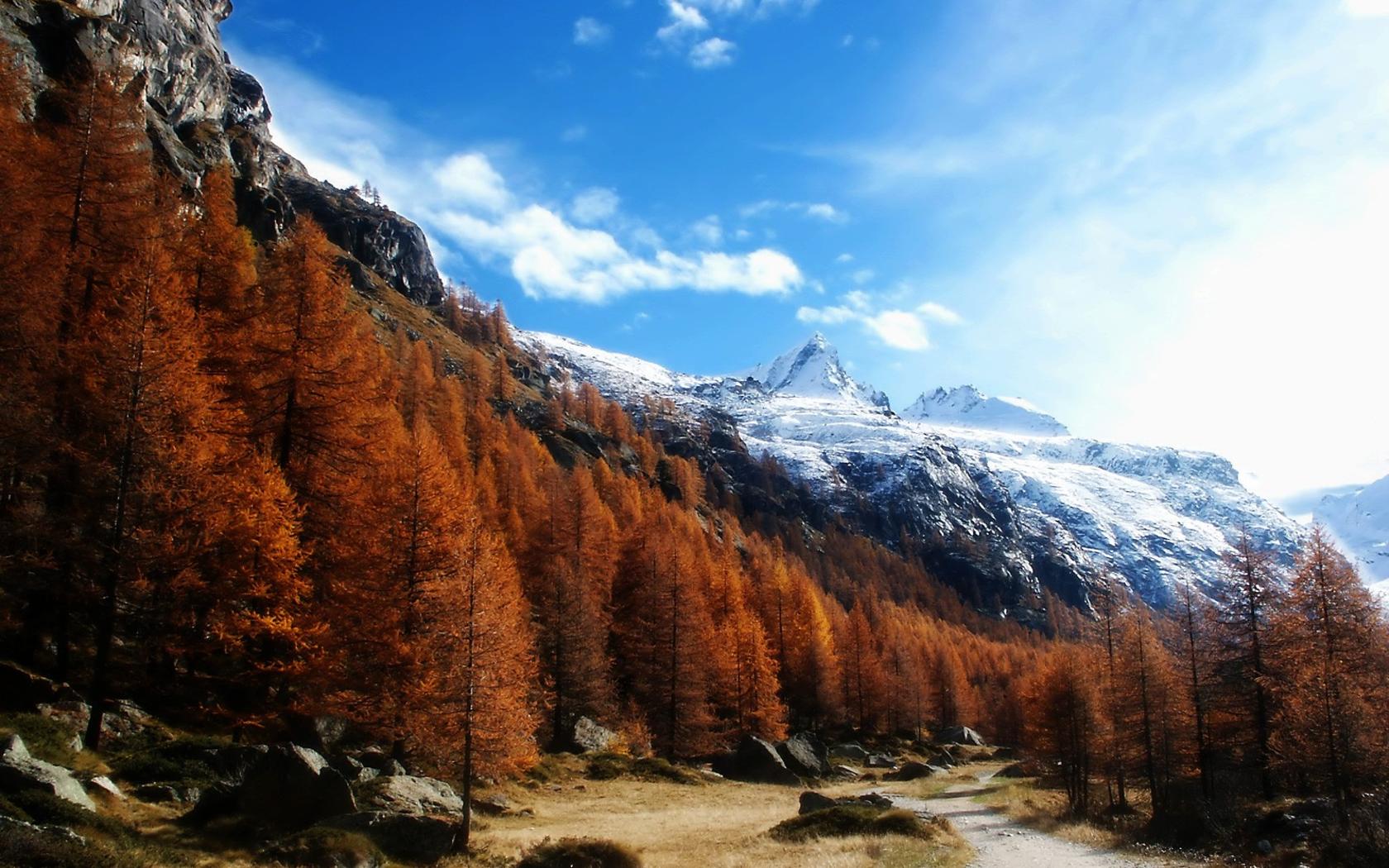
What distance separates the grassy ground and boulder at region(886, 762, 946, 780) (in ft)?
87.0

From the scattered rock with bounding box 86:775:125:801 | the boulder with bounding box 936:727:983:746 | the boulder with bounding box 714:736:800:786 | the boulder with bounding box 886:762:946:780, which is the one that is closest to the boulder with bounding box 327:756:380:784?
the scattered rock with bounding box 86:775:125:801

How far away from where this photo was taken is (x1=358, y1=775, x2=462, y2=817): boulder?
1928 centimetres

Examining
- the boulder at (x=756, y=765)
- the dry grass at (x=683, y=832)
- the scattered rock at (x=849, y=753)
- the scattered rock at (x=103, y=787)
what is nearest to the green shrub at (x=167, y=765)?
the scattered rock at (x=103, y=787)

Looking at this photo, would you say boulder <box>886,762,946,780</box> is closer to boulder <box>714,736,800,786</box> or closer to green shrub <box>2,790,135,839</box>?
boulder <box>714,736,800,786</box>

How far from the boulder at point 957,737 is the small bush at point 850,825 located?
219ft

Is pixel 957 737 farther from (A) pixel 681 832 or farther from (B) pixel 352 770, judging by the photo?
(B) pixel 352 770

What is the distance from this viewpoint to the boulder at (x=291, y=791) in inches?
664

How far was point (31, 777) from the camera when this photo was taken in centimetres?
1227

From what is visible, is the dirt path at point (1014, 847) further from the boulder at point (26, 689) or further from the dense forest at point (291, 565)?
the boulder at point (26, 689)

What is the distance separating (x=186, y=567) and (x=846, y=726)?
73.0m

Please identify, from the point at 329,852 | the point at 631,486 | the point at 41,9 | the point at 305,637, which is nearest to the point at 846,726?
the point at 631,486

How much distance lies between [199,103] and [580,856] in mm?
116410

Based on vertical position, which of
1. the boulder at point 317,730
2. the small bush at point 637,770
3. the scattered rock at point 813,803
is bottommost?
the small bush at point 637,770

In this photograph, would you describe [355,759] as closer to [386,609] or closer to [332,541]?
[386,609]
